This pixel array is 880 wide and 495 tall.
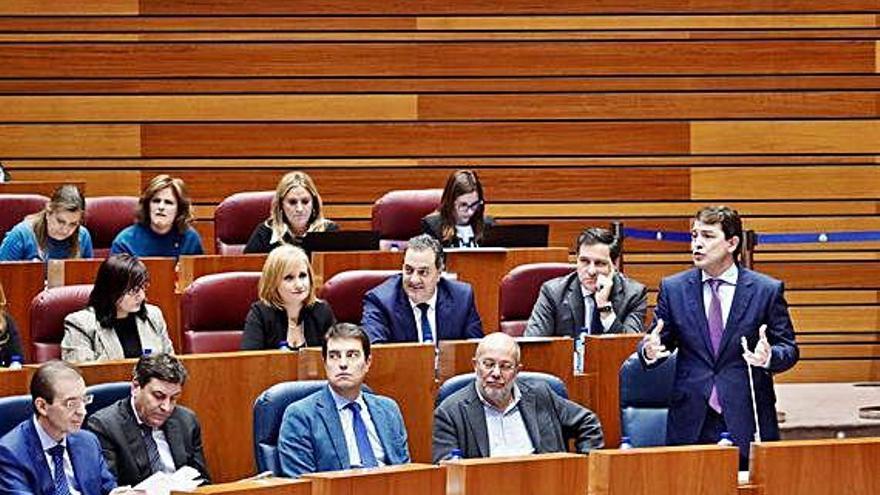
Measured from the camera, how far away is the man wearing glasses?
3615 millimetres

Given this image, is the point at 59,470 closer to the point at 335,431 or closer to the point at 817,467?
the point at 335,431

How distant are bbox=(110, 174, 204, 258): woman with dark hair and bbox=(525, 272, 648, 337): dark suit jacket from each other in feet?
3.48

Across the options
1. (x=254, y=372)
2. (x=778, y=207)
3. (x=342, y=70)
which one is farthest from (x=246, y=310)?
(x=778, y=207)

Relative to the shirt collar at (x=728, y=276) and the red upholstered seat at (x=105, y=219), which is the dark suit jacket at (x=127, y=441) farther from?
the red upholstered seat at (x=105, y=219)

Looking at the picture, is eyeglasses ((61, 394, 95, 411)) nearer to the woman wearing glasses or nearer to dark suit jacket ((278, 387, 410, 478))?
dark suit jacket ((278, 387, 410, 478))

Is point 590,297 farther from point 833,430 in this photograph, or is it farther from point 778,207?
point 778,207

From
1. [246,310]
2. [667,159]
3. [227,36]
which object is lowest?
[246,310]

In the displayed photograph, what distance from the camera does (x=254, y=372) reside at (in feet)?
12.5

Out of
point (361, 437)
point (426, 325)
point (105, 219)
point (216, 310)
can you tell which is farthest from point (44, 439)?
point (105, 219)

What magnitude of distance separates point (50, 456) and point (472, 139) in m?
3.07

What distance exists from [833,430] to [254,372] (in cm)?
185

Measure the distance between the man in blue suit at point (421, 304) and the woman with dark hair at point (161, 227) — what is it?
886 mm

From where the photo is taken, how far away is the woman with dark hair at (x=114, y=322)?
3979mm

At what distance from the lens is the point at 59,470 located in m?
3.21
